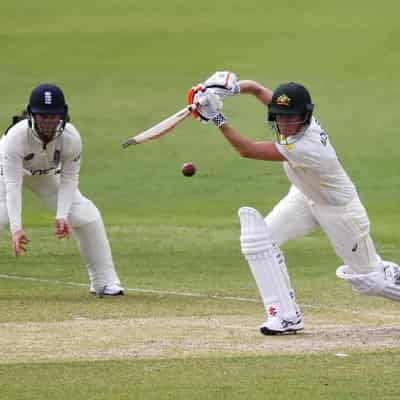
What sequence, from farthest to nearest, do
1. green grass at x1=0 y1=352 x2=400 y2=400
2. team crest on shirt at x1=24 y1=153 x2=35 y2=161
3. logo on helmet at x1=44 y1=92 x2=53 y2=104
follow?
team crest on shirt at x1=24 y1=153 x2=35 y2=161 → logo on helmet at x1=44 y1=92 x2=53 y2=104 → green grass at x1=0 y1=352 x2=400 y2=400

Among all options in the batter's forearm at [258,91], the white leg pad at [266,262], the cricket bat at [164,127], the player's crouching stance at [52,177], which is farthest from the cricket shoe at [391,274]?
the player's crouching stance at [52,177]

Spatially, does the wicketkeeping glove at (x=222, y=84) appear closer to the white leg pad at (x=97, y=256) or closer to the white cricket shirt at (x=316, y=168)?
the white cricket shirt at (x=316, y=168)

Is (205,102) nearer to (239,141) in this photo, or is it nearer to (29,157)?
(239,141)

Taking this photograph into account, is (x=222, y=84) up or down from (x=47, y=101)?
up

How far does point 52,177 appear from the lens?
11.5m

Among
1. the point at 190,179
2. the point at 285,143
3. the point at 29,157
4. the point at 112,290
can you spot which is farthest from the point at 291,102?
the point at 190,179

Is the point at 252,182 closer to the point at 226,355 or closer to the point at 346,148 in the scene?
the point at 346,148

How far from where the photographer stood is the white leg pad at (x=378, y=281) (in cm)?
913

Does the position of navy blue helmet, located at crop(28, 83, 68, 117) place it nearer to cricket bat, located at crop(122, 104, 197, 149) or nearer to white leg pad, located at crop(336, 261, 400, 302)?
cricket bat, located at crop(122, 104, 197, 149)

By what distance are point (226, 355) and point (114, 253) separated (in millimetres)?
6621

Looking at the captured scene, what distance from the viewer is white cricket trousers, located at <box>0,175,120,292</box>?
11.5 metres

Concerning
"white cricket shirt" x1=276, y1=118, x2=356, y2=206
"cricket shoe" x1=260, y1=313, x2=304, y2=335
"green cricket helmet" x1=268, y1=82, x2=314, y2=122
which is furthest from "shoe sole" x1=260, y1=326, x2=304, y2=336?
"green cricket helmet" x1=268, y1=82, x2=314, y2=122

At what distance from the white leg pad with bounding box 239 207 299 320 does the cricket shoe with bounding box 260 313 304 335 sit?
3 cm

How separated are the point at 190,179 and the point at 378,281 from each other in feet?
46.4
